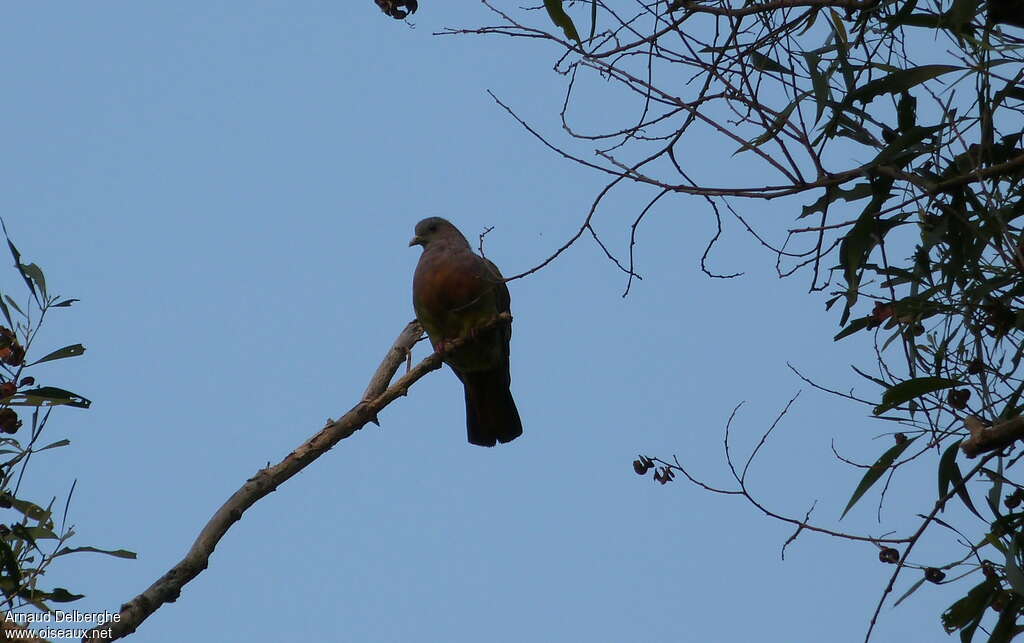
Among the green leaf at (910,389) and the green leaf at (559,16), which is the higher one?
the green leaf at (559,16)

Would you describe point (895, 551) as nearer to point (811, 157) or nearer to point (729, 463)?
point (729, 463)

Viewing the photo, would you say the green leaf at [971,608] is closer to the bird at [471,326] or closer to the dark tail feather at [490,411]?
the bird at [471,326]

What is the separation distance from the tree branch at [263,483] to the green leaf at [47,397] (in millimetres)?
607

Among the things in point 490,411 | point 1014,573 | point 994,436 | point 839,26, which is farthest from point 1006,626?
point 490,411

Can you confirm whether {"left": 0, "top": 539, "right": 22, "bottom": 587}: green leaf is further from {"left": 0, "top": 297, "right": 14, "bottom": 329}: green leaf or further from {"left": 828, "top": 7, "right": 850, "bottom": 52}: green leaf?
{"left": 828, "top": 7, "right": 850, "bottom": 52}: green leaf

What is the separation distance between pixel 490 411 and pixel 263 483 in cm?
253

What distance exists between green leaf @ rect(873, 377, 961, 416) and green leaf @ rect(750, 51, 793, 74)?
39.4 inches

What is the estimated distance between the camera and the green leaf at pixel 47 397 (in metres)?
3.45

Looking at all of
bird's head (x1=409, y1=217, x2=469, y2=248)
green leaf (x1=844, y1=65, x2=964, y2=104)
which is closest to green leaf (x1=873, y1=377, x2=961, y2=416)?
green leaf (x1=844, y1=65, x2=964, y2=104)

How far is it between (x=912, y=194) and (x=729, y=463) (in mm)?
1032

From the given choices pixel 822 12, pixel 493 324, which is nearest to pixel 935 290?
pixel 822 12

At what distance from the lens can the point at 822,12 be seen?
3.77 metres

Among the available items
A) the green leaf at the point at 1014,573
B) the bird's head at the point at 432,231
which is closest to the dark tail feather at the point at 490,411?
the bird's head at the point at 432,231

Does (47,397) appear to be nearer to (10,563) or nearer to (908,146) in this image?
(10,563)
